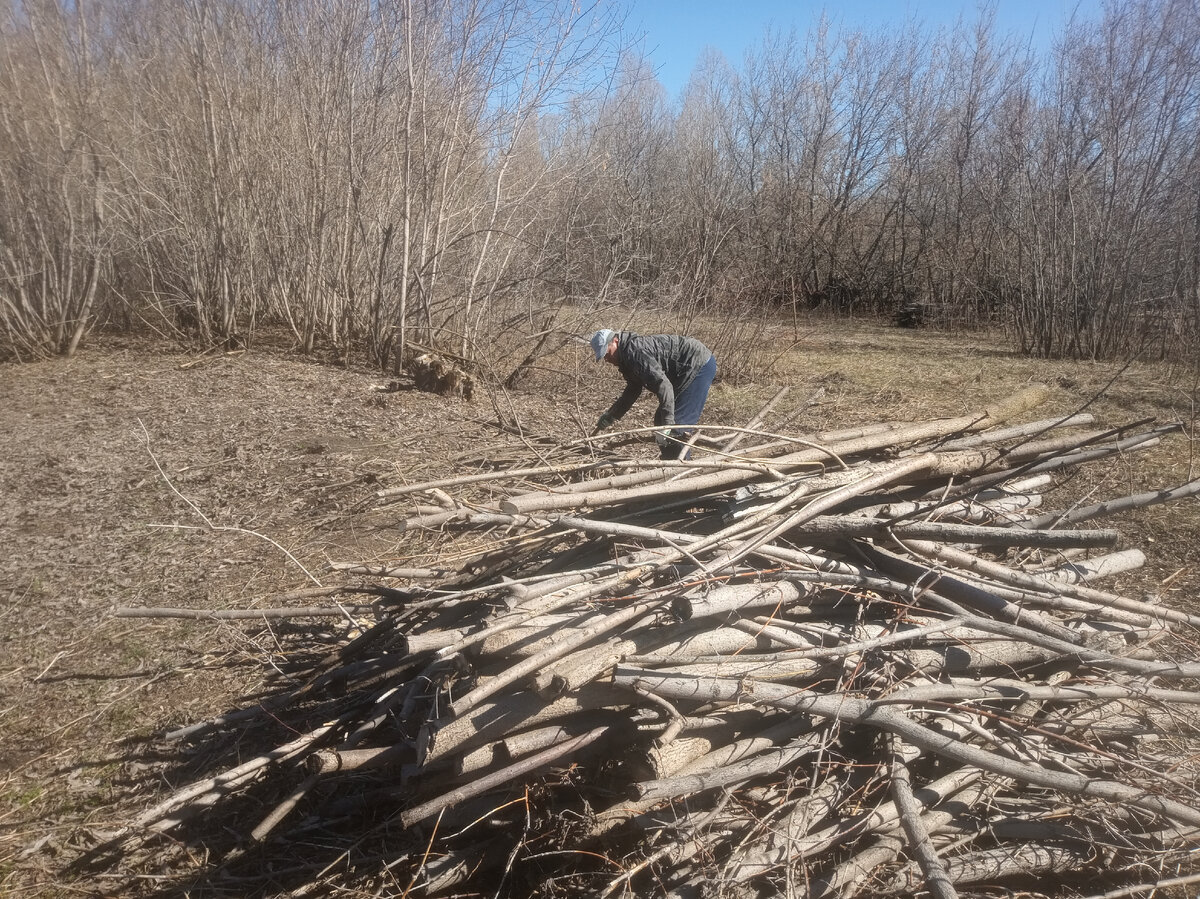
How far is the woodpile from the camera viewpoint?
2.59 metres

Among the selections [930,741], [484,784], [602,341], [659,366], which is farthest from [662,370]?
[484,784]

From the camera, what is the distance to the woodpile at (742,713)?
102 inches

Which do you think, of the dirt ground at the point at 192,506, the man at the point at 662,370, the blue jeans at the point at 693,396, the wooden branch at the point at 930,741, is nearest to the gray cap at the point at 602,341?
the man at the point at 662,370

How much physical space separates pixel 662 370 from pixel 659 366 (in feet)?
0.13

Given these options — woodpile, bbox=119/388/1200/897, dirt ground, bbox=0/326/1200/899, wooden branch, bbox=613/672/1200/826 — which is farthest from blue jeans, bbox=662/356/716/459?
wooden branch, bbox=613/672/1200/826

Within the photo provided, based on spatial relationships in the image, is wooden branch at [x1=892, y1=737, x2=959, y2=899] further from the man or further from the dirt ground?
the man

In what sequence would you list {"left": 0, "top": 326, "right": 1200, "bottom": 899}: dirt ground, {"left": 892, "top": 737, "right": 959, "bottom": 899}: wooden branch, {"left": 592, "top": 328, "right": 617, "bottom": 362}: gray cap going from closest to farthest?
{"left": 892, "top": 737, "right": 959, "bottom": 899}: wooden branch, {"left": 0, "top": 326, "right": 1200, "bottom": 899}: dirt ground, {"left": 592, "top": 328, "right": 617, "bottom": 362}: gray cap

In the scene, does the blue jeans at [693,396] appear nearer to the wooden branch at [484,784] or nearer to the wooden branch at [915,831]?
the wooden branch at [915,831]

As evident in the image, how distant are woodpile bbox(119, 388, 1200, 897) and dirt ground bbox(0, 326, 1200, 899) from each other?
0.67 meters

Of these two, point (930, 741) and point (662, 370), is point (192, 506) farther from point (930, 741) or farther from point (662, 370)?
point (930, 741)

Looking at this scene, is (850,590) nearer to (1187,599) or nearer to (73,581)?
(1187,599)

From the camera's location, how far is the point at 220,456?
7207mm

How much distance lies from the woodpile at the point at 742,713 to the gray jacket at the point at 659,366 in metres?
2.51

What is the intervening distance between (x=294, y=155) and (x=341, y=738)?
9.09m
